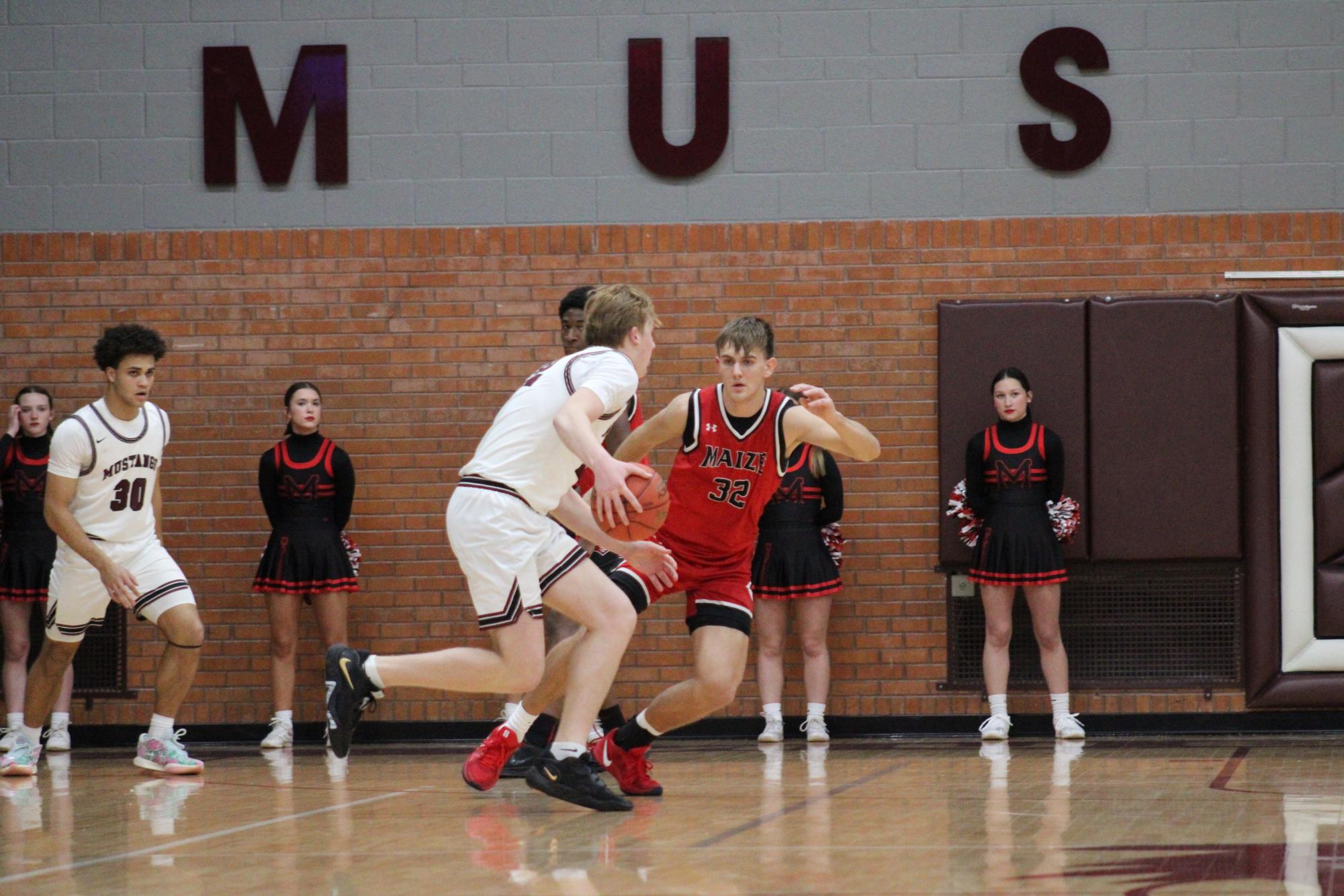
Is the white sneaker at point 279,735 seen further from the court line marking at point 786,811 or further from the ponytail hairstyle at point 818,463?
the court line marking at point 786,811

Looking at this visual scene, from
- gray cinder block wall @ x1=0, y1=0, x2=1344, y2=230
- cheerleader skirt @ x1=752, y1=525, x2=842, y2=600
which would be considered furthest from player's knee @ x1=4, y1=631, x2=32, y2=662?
cheerleader skirt @ x1=752, y1=525, x2=842, y2=600

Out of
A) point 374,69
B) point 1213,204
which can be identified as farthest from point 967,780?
point 374,69

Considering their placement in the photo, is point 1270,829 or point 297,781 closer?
point 1270,829

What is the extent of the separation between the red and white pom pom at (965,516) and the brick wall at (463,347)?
0.94 ft

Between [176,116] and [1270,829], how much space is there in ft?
24.0

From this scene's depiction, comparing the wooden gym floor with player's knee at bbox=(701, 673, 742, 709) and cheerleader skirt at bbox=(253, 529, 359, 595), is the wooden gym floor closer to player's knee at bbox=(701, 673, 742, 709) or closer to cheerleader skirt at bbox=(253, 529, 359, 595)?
player's knee at bbox=(701, 673, 742, 709)

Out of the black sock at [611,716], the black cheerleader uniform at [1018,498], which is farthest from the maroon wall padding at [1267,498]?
the black sock at [611,716]

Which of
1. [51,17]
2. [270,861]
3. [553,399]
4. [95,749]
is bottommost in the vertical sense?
[95,749]

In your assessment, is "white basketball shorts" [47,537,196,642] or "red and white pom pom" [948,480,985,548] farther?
"red and white pom pom" [948,480,985,548]

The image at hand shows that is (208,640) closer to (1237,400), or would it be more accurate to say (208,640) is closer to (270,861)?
(270,861)

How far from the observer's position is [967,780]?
634cm

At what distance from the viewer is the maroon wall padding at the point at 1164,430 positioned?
876 centimetres

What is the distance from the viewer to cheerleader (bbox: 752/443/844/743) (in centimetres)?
858

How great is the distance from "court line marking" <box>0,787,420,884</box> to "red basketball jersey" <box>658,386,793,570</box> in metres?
1.50
